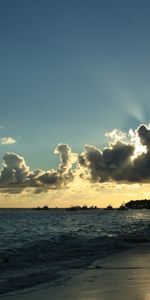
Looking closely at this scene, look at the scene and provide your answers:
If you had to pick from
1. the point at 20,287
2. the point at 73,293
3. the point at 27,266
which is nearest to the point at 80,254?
the point at 27,266

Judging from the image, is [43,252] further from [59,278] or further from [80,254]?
[59,278]

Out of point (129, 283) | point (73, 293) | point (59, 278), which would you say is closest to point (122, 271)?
point (59, 278)

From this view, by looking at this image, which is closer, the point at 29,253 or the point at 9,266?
the point at 9,266

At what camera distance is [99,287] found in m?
16.8

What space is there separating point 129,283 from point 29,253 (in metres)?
16.6

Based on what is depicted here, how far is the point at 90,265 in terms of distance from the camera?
996 inches

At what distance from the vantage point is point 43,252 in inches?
1339

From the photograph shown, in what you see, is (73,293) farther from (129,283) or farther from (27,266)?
(27,266)

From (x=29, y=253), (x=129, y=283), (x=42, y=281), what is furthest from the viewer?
Answer: (x=29, y=253)

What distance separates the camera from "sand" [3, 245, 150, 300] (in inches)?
592

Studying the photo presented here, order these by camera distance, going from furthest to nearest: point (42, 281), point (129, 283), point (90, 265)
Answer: point (90, 265) < point (42, 281) < point (129, 283)

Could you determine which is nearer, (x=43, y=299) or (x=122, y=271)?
(x=43, y=299)

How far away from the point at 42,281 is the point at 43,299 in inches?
185

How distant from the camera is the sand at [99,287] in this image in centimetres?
1503
